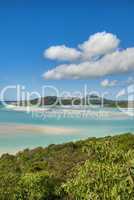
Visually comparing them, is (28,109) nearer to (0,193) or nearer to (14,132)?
(14,132)

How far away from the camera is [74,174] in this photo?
1041 centimetres

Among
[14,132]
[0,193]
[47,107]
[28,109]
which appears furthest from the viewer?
[28,109]

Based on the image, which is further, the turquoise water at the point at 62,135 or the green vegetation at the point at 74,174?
the turquoise water at the point at 62,135

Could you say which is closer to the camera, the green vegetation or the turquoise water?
the green vegetation

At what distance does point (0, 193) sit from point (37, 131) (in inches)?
1744

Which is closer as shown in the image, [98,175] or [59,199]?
[98,175]

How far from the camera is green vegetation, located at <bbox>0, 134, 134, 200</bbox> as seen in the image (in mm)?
8766

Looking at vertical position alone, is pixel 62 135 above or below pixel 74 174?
below

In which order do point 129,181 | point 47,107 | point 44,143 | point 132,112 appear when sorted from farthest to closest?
point 132,112 → point 47,107 → point 44,143 → point 129,181

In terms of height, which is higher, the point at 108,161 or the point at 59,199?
the point at 108,161

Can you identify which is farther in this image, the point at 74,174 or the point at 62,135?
the point at 62,135

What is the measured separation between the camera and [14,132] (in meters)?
58.2

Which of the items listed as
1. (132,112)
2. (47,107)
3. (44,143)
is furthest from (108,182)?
(132,112)

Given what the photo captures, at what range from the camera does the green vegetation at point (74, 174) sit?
28.8ft
